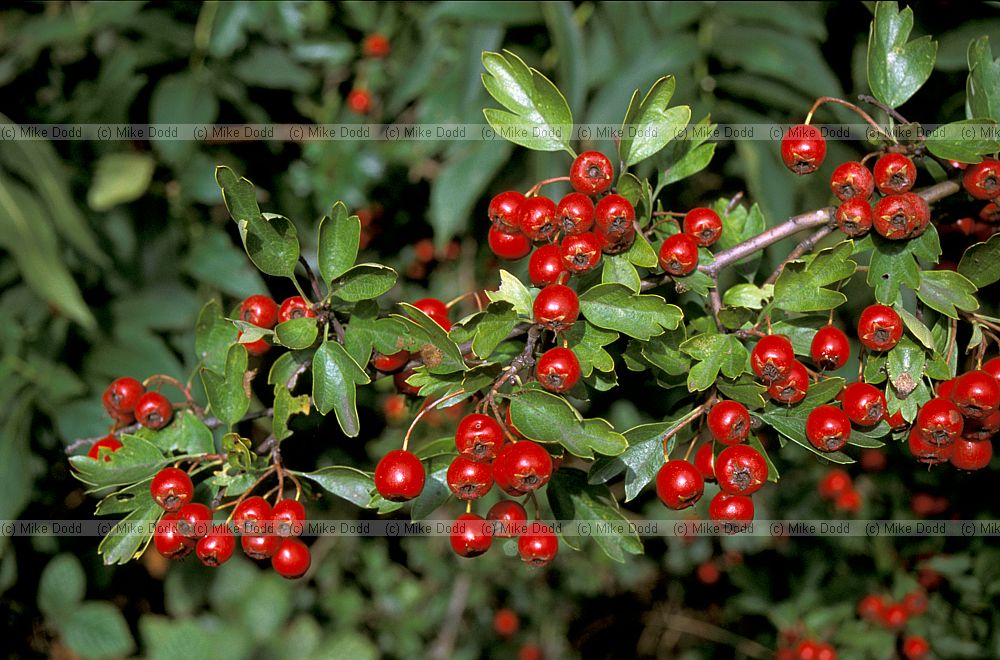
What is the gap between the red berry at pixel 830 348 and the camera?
82cm

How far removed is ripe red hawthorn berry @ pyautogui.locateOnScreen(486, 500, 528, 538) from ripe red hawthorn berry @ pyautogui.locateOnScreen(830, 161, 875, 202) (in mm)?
492

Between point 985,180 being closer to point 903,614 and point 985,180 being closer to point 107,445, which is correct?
point 107,445

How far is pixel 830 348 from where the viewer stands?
83 centimetres

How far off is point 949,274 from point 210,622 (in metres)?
2.20

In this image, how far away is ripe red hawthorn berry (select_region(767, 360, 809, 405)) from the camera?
810mm

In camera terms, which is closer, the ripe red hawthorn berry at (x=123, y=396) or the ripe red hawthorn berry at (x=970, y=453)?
the ripe red hawthorn berry at (x=970, y=453)

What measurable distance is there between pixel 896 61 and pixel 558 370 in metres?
0.56

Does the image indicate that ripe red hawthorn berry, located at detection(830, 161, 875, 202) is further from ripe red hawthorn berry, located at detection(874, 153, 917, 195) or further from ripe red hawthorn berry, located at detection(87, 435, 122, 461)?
ripe red hawthorn berry, located at detection(87, 435, 122, 461)

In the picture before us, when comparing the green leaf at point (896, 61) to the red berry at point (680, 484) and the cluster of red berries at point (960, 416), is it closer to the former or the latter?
the cluster of red berries at point (960, 416)

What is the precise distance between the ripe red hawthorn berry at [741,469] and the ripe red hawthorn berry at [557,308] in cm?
22

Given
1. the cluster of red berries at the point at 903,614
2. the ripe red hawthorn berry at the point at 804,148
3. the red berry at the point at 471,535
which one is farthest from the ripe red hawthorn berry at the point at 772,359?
the cluster of red berries at the point at 903,614

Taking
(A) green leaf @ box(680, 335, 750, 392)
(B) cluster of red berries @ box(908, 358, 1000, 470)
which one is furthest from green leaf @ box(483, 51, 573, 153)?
(B) cluster of red berries @ box(908, 358, 1000, 470)

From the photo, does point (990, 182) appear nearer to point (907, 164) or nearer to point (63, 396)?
point (907, 164)

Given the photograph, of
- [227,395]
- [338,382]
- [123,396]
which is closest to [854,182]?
[338,382]
